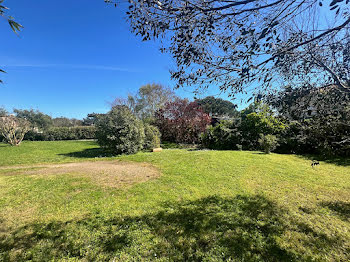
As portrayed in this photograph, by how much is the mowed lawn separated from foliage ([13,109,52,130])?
20.7 m

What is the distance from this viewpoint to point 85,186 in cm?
435

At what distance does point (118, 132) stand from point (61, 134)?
16268 mm

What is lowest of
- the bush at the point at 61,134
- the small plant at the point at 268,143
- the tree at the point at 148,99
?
the small plant at the point at 268,143

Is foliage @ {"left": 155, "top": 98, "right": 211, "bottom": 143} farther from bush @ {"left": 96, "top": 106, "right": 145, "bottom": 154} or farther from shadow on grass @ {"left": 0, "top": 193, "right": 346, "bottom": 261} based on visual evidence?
shadow on grass @ {"left": 0, "top": 193, "right": 346, "bottom": 261}

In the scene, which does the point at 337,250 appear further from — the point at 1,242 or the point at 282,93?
the point at 1,242

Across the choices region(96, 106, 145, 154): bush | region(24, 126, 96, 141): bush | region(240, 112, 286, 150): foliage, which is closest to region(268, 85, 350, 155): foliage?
region(96, 106, 145, 154): bush

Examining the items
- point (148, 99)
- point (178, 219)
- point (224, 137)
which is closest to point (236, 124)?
point (224, 137)

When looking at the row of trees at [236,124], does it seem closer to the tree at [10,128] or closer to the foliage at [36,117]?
the foliage at [36,117]

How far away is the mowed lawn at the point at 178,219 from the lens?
2150 mm

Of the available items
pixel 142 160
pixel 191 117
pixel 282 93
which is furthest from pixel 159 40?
pixel 191 117

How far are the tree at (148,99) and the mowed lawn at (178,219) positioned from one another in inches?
741

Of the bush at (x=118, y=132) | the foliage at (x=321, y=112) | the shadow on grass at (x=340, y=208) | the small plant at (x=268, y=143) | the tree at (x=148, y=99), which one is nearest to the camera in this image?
the foliage at (x=321, y=112)

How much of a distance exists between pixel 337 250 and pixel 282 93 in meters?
2.45

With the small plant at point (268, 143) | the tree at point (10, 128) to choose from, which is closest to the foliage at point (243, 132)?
the small plant at point (268, 143)
